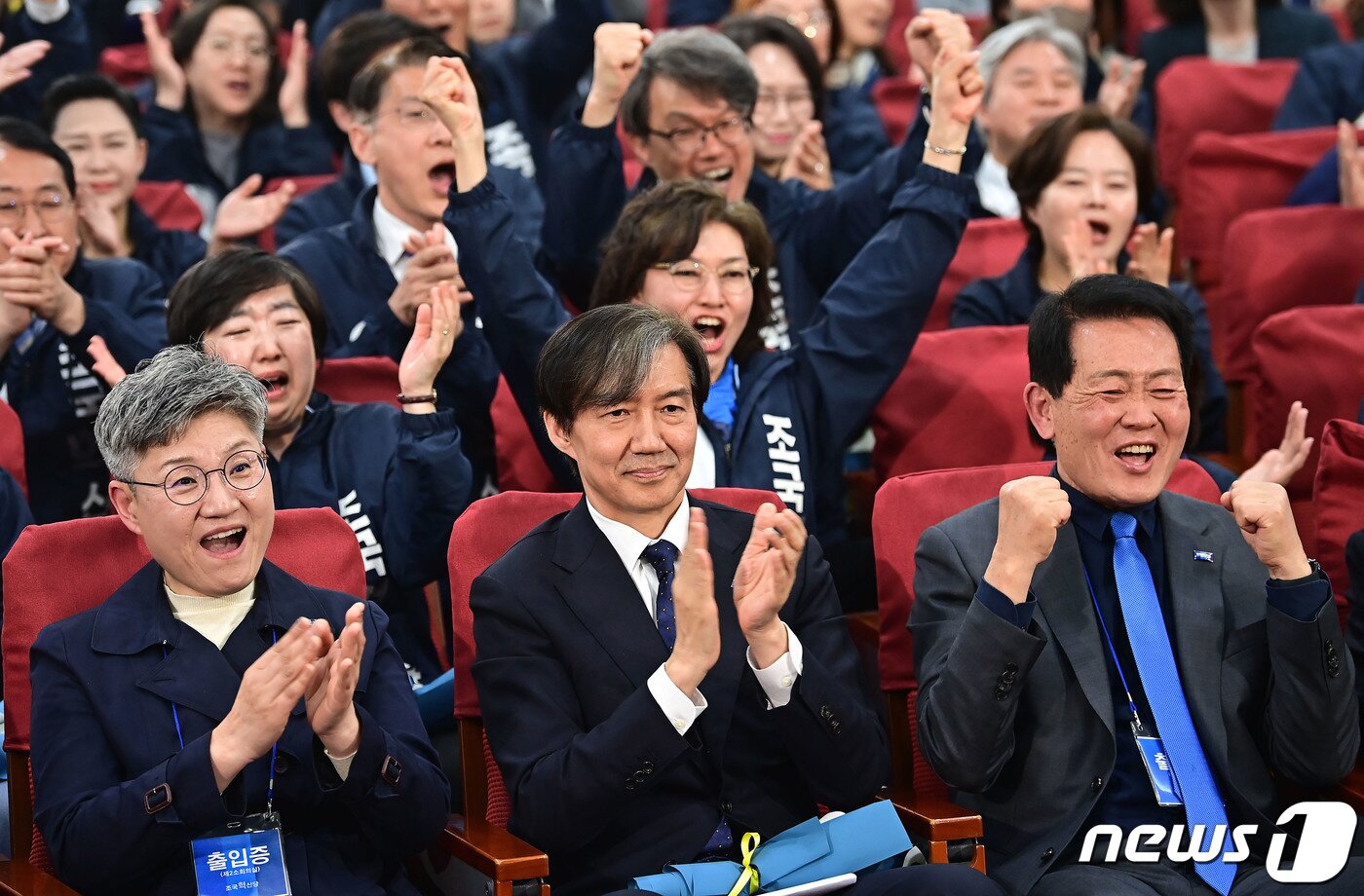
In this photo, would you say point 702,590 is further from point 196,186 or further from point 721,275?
point 196,186

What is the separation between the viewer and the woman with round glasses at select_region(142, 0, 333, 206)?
5246 mm

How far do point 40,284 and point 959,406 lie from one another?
1.85 meters

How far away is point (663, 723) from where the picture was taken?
7.74 feet

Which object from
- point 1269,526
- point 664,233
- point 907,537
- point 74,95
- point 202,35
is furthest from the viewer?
point 202,35

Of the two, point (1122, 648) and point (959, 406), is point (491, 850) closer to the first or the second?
point (1122, 648)

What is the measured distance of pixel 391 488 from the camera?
126 inches

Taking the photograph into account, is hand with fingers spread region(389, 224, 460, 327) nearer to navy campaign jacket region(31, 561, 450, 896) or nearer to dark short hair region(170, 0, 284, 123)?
navy campaign jacket region(31, 561, 450, 896)

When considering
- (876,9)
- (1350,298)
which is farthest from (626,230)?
(876,9)

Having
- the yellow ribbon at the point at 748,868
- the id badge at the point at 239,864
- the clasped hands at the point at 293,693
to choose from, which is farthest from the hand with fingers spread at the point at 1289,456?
the id badge at the point at 239,864

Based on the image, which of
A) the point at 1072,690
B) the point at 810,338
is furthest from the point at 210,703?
the point at 810,338

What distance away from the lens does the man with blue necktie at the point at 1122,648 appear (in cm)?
248

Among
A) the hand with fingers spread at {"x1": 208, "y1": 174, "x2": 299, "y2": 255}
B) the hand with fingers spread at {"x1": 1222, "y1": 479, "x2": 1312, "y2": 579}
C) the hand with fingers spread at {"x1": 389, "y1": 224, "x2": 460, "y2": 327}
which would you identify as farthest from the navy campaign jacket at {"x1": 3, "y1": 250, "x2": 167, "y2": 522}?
the hand with fingers spread at {"x1": 1222, "y1": 479, "x2": 1312, "y2": 579}

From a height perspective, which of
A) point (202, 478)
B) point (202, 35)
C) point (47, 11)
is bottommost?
point (202, 478)

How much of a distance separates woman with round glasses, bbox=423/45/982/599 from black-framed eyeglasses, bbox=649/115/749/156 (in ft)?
1.66
